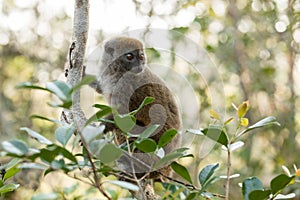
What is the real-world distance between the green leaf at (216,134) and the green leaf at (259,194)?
207mm

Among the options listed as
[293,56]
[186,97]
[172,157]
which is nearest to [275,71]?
[293,56]

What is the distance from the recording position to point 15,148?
0.95 meters

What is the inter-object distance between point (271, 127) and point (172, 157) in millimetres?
4215

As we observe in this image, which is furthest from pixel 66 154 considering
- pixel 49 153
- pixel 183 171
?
pixel 183 171

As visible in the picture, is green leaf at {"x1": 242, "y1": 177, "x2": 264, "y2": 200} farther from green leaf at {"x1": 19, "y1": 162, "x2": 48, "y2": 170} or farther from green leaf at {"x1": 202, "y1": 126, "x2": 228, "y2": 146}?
green leaf at {"x1": 19, "y1": 162, "x2": 48, "y2": 170}

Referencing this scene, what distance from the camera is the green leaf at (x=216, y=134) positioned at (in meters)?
1.32

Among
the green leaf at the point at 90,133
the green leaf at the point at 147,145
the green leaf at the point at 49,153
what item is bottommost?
the green leaf at the point at 147,145

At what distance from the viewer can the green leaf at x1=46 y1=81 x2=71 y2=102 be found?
0.91 m

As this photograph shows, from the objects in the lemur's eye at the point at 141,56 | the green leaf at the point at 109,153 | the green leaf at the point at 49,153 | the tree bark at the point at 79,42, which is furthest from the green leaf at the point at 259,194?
the lemur's eye at the point at 141,56

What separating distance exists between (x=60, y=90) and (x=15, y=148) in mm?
148

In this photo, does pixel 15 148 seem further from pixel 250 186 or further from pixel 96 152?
pixel 250 186

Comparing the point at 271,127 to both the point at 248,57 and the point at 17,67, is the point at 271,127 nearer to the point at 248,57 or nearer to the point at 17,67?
the point at 248,57

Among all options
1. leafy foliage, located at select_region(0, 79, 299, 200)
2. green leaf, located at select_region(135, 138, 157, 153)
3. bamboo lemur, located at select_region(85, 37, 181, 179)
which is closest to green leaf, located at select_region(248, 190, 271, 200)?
leafy foliage, located at select_region(0, 79, 299, 200)

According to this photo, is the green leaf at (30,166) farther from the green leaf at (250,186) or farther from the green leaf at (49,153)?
the green leaf at (250,186)
